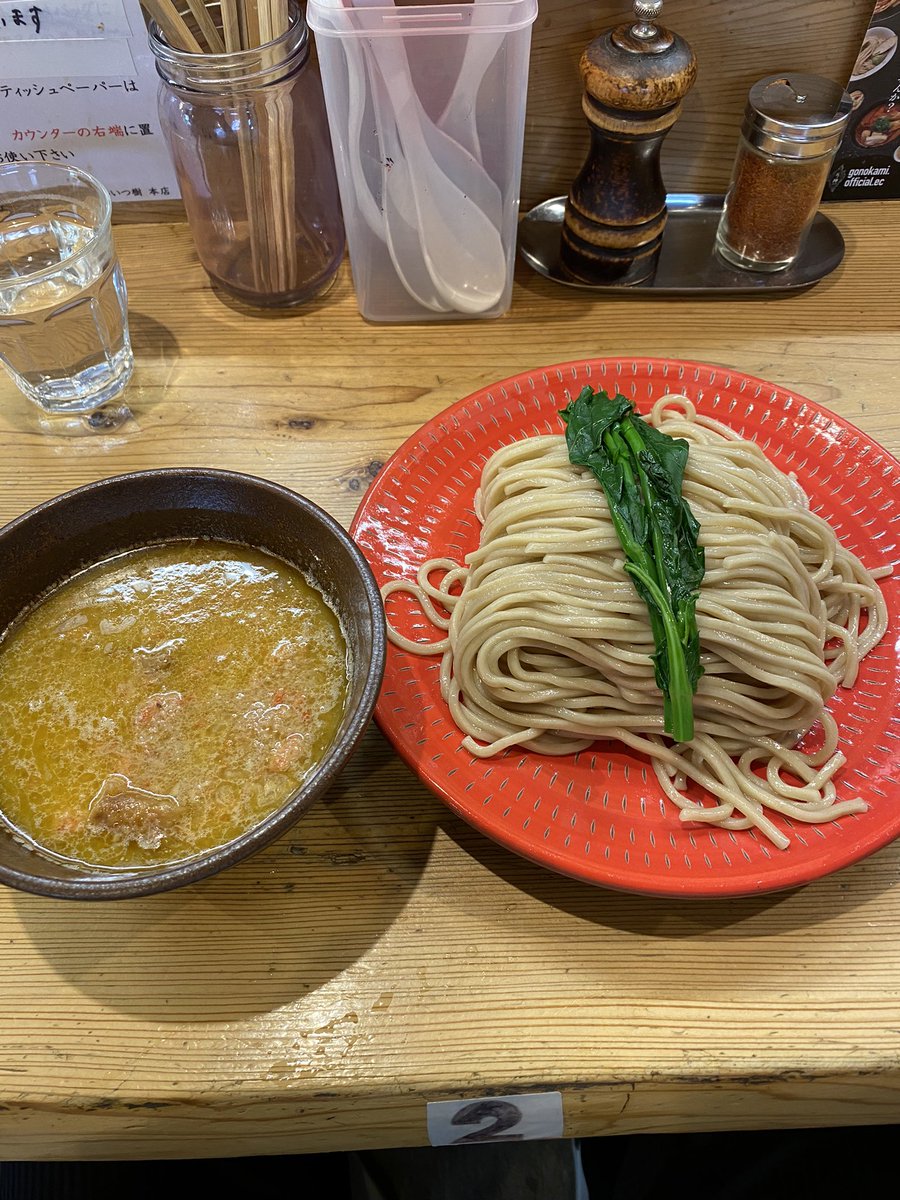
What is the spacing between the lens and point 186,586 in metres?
1.34

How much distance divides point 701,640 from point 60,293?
1.30 meters

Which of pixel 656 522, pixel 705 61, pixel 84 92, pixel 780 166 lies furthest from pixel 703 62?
pixel 84 92

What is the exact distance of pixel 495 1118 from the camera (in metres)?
1.16

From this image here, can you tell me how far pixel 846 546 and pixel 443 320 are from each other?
98cm

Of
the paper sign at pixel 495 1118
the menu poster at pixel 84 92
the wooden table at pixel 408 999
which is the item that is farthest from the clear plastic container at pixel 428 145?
the paper sign at pixel 495 1118

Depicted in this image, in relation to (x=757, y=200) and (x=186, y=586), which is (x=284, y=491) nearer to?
(x=186, y=586)

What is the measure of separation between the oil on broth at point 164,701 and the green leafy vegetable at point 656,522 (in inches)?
17.7

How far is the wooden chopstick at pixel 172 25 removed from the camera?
1.49m

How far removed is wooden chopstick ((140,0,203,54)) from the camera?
1.49 metres

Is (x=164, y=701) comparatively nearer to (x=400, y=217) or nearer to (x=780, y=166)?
(x=400, y=217)

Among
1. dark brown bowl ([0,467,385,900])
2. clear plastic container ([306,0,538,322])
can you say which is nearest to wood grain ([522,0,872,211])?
clear plastic container ([306,0,538,322])

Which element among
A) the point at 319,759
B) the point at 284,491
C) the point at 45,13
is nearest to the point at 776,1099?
the point at 319,759

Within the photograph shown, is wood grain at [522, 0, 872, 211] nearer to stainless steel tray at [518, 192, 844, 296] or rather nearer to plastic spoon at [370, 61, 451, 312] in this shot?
stainless steel tray at [518, 192, 844, 296]

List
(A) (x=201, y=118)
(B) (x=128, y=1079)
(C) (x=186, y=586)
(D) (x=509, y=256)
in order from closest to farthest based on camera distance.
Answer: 1. (B) (x=128, y=1079)
2. (C) (x=186, y=586)
3. (A) (x=201, y=118)
4. (D) (x=509, y=256)
